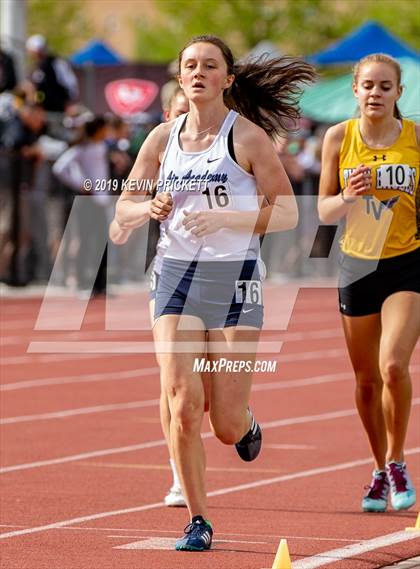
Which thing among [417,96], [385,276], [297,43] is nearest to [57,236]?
[417,96]

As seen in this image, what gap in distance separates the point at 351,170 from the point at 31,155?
1407 centimetres

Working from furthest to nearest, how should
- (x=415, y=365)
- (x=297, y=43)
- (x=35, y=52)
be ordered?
(x=297, y=43) < (x=35, y=52) < (x=415, y=365)

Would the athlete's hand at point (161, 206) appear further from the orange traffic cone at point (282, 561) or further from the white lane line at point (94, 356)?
the white lane line at point (94, 356)

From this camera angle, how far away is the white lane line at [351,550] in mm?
6992

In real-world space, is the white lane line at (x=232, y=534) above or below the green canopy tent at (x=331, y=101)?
Answer: below

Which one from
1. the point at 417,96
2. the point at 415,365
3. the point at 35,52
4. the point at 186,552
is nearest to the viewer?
the point at 186,552

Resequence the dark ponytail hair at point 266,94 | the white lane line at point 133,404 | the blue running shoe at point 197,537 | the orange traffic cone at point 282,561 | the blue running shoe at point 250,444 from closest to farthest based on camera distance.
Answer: the orange traffic cone at point 282,561 → the blue running shoe at point 197,537 → the blue running shoe at point 250,444 → the dark ponytail hair at point 266,94 → the white lane line at point 133,404

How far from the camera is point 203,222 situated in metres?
7.15

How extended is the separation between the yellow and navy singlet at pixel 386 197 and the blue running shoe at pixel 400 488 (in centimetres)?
112

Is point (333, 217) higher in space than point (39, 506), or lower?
higher

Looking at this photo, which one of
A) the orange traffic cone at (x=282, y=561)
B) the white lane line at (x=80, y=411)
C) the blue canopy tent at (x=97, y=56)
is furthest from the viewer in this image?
the blue canopy tent at (x=97, y=56)

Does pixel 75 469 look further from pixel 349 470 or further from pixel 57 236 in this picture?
pixel 57 236

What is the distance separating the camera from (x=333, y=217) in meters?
8.52

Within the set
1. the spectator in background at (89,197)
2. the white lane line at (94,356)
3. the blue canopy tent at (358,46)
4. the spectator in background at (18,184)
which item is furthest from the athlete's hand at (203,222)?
the blue canopy tent at (358,46)
